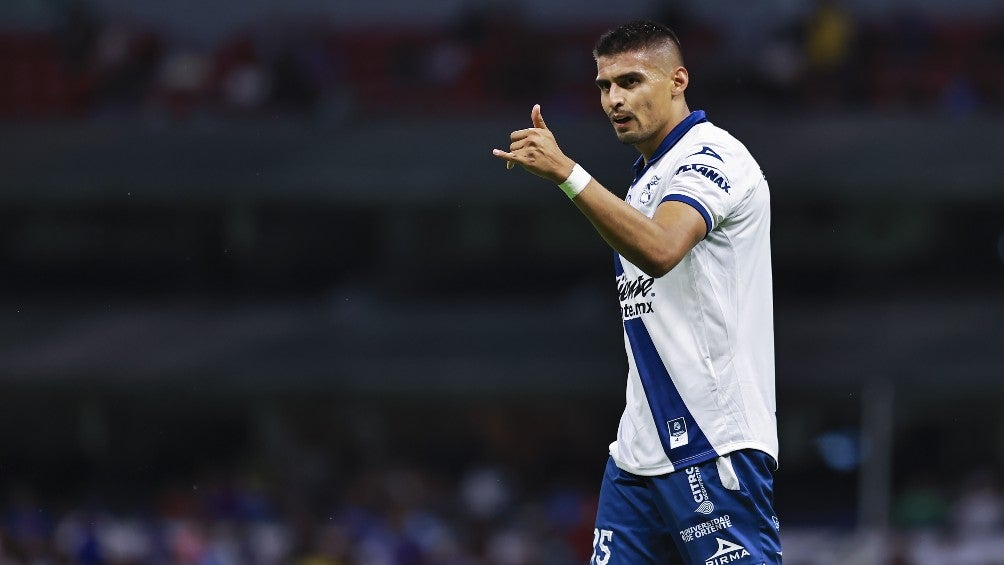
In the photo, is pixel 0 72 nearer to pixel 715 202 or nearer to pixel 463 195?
pixel 463 195

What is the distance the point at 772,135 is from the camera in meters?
17.1

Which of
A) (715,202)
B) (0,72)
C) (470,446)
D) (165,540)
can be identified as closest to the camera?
(715,202)

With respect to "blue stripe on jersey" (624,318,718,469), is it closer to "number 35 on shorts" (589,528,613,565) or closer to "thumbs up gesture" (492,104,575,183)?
"number 35 on shorts" (589,528,613,565)

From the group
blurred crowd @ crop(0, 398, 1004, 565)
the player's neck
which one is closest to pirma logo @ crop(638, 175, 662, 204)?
the player's neck

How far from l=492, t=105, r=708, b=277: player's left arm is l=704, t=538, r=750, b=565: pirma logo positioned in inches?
35.6

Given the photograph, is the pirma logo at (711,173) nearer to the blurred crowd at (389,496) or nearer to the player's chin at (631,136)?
the player's chin at (631,136)

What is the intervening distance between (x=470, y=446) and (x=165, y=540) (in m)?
4.04

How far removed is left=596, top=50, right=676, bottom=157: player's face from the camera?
178 inches

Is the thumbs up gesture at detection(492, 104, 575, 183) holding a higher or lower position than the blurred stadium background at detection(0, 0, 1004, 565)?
higher

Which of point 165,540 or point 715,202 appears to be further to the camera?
point 165,540

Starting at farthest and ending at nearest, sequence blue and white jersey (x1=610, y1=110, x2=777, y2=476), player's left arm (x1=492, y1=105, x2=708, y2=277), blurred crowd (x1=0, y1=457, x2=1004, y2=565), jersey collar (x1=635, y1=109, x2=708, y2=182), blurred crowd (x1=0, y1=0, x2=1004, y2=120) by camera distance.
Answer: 1. blurred crowd (x1=0, y1=0, x2=1004, y2=120)
2. blurred crowd (x1=0, y1=457, x2=1004, y2=565)
3. jersey collar (x1=635, y1=109, x2=708, y2=182)
4. blue and white jersey (x1=610, y1=110, x2=777, y2=476)
5. player's left arm (x1=492, y1=105, x2=708, y2=277)

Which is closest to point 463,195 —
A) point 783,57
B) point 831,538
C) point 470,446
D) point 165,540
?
point 470,446

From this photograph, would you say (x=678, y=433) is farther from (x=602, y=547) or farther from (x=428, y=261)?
(x=428, y=261)

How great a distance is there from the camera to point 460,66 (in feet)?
61.8
